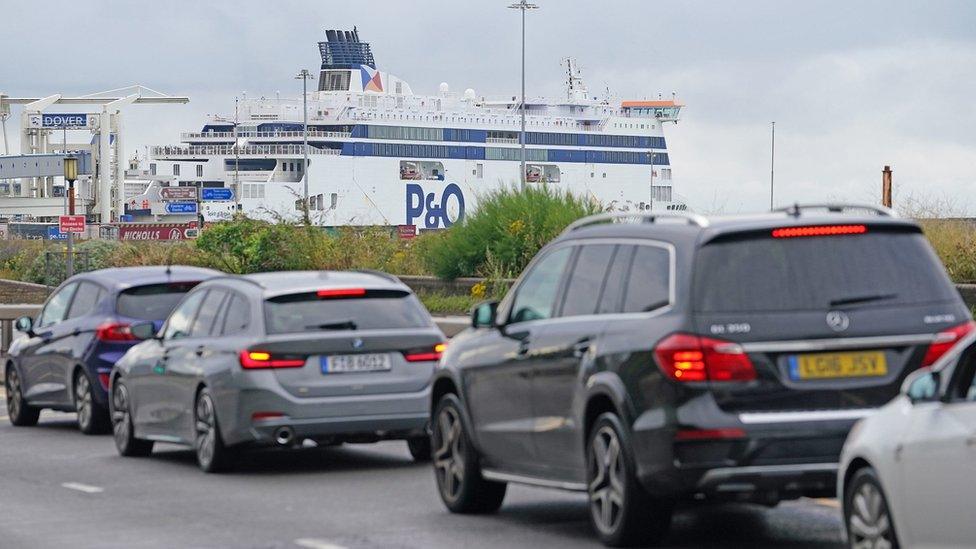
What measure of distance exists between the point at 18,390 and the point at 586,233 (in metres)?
10.6

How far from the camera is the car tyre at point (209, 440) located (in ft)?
43.9

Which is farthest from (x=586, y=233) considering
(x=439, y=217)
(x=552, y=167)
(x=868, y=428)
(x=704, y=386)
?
(x=552, y=167)

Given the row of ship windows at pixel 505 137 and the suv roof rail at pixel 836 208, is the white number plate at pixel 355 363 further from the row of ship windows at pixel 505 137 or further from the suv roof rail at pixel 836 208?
the row of ship windows at pixel 505 137

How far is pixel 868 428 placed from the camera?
7.36 metres

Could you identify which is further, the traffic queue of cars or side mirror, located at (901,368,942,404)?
the traffic queue of cars

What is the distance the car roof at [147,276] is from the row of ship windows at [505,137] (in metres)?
99.7

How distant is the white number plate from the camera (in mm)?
13094

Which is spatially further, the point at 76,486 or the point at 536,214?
the point at 536,214

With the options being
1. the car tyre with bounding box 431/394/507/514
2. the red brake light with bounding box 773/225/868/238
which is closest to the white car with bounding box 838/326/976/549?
the red brake light with bounding box 773/225/868/238

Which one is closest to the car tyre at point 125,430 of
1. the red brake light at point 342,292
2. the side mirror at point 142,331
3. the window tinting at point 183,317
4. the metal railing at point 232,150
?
the side mirror at point 142,331

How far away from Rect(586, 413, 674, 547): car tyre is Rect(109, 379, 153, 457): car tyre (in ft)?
22.3

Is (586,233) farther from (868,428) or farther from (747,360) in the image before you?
(868,428)

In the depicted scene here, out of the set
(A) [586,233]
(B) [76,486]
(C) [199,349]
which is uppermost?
(A) [586,233]

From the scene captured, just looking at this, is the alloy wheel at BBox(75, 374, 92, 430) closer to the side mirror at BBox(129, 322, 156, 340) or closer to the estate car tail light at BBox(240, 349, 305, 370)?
the side mirror at BBox(129, 322, 156, 340)
